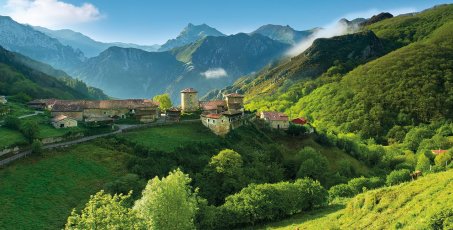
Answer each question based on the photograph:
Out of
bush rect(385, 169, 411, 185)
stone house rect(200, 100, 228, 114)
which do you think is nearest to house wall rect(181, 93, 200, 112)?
stone house rect(200, 100, 228, 114)

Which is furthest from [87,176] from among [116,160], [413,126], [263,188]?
[413,126]

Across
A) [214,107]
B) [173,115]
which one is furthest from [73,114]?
[214,107]

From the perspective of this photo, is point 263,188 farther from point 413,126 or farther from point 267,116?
point 413,126

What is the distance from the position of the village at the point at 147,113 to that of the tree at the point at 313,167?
19864mm

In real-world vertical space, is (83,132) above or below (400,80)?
below

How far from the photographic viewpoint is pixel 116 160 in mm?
76875

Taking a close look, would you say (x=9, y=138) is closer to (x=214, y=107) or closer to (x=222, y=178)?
(x=222, y=178)

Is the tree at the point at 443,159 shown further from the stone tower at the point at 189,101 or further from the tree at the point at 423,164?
the stone tower at the point at 189,101

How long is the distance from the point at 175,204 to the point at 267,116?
74.4 m

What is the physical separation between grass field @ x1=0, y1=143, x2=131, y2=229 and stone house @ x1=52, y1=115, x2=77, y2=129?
11.6m

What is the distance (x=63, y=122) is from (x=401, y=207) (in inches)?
2904

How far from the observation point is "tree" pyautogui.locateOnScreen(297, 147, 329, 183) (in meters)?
86.4

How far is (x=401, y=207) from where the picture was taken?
34.5 metres

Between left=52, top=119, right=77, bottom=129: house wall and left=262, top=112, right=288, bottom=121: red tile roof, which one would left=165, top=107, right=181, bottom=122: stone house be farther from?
left=262, top=112, right=288, bottom=121: red tile roof
